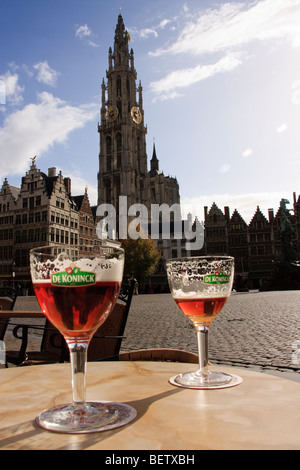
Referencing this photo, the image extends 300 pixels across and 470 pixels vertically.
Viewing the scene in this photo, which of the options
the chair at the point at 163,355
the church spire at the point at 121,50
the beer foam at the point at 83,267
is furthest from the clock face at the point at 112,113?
the beer foam at the point at 83,267

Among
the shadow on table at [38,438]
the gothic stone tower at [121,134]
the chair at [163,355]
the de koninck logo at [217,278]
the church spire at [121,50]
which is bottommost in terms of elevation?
the chair at [163,355]

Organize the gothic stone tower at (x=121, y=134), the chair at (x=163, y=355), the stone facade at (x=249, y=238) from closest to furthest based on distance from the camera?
the chair at (x=163, y=355) → the stone facade at (x=249, y=238) → the gothic stone tower at (x=121, y=134)

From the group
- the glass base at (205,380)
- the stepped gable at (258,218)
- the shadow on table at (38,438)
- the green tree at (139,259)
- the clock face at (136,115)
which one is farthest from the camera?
the clock face at (136,115)

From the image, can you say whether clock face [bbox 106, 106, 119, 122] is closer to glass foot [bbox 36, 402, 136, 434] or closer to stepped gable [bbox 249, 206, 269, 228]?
stepped gable [bbox 249, 206, 269, 228]

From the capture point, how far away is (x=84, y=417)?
72 cm

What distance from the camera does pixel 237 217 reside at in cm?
5556

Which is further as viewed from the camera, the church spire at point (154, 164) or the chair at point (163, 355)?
the church spire at point (154, 164)

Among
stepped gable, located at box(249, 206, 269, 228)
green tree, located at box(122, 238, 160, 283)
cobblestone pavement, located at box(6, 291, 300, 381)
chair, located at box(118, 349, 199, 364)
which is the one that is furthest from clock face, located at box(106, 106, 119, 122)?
chair, located at box(118, 349, 199, 364)

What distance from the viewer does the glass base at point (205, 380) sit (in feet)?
3.24

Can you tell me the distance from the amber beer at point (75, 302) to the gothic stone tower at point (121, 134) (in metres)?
66.1

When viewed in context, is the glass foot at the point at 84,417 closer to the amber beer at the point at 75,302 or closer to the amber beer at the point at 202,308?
the amber beer at the point at 75,302

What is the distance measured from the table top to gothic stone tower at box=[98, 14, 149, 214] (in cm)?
6578

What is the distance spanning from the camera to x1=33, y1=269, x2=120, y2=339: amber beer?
2.48 feet

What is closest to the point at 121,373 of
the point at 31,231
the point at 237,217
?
the point at 31,231
